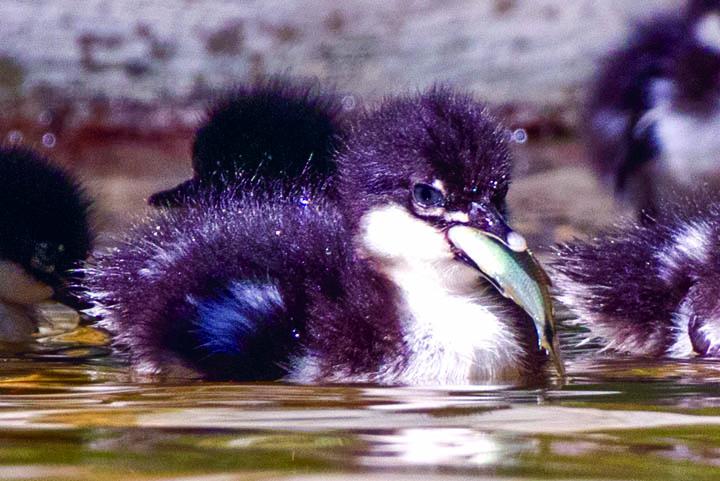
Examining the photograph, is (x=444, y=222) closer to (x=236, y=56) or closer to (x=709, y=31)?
(x=709, y=31)

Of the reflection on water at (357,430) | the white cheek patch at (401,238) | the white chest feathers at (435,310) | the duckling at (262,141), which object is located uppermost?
the duckling at (262,141)

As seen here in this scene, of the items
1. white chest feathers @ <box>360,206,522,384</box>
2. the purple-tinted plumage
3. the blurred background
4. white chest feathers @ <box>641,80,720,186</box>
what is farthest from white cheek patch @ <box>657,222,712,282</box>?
the blurred background

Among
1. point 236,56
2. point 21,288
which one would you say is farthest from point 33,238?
point 236,56

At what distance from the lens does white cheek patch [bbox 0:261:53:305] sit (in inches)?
160

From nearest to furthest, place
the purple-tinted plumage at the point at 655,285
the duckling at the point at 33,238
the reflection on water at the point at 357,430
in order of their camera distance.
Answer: the reflection on water at the point at 357,430 → the purple-tinted plumage at the point at 655,285 → the duckling at the point at 33,238

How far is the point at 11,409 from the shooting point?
2.64m

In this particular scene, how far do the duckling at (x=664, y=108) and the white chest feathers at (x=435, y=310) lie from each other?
290 cm

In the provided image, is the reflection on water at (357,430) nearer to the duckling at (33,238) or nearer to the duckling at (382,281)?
the duckling at (382,281)

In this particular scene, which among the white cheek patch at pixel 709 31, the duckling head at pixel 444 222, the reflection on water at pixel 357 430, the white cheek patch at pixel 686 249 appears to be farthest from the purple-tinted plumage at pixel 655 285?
the white cheek patch at pixel 709 31

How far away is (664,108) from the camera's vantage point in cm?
611

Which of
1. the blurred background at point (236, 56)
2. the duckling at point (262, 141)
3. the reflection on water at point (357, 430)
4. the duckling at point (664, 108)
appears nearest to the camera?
the reflection on water at point (357, 430)

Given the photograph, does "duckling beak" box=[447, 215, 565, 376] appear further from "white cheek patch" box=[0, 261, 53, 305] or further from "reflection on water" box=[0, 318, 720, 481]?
"white cheek patch" box=[0, 261, 53, 305]

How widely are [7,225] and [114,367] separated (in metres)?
0.71

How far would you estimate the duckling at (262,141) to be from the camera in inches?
148
